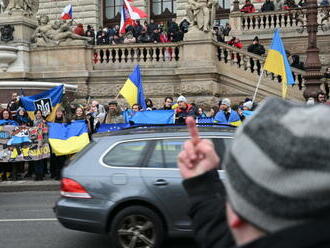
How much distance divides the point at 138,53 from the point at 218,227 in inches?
695

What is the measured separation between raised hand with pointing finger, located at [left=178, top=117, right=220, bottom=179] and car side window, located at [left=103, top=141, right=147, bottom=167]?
4.07m

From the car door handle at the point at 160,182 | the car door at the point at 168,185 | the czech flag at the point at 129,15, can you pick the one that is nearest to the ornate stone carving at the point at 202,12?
the czech flag at the point at 129,15

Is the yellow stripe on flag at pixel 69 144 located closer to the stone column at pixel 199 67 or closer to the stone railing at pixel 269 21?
the stone column at pixel 199 67

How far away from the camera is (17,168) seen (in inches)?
492

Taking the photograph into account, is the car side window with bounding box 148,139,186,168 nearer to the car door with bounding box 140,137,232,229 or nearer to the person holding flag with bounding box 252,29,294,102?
the car door with bounding box 140,137,232,229

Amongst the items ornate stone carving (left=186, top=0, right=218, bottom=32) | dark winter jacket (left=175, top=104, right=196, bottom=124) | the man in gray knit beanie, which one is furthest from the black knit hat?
ornate stone carving (left=186, top=0, right=218, bottom=32)

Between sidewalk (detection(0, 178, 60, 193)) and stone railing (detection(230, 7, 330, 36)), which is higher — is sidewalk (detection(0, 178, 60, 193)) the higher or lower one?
the lower one

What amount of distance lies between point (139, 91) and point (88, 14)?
61.4 ft

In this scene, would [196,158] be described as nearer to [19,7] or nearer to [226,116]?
[226,116]

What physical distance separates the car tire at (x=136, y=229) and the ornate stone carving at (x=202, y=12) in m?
12.9

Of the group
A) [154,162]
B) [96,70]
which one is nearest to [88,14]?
[96,70]

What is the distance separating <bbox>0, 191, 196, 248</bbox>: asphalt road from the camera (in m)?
6.49

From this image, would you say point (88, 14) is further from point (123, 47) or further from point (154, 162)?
point (154, 162)

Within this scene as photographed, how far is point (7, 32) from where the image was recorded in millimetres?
19234
